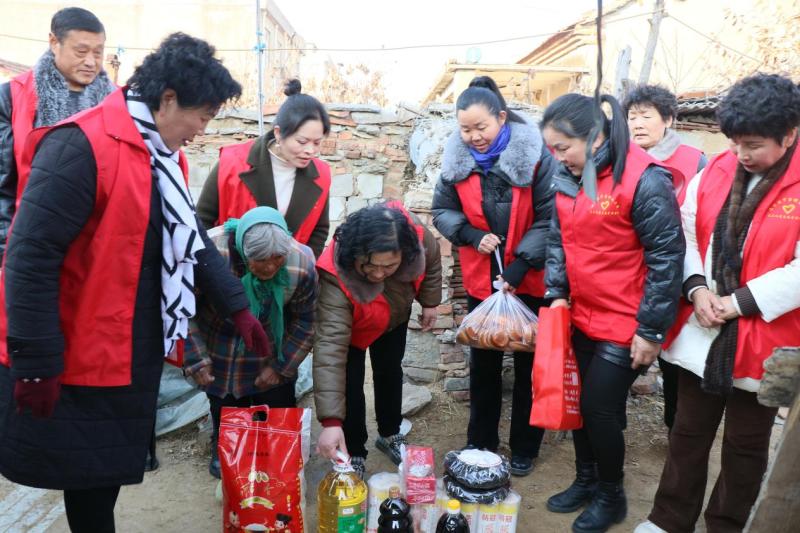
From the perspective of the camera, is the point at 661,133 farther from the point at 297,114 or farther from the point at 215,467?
the point at 215,467

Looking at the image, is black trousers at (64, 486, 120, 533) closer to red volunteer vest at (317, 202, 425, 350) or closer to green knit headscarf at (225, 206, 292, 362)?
green knit headscarf at (225, 206, 292, 362)

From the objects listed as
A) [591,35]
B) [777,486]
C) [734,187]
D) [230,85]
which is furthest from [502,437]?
[591,35]

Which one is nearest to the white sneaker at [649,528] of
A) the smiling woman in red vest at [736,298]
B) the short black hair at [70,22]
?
the smiling woman in red vest at [736,298]

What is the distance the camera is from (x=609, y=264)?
2600 millimetres

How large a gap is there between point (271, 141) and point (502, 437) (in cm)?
218

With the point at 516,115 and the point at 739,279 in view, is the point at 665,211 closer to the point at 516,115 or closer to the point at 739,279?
the point at 739,279

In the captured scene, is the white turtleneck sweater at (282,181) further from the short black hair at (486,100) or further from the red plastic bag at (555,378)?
the red plastic bag at (555,378)

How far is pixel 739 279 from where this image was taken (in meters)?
2.33

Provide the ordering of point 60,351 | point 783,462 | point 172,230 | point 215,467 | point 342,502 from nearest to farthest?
point 783,462 < point 60,351 < point 172,230 < point 342,502 < point 215,467

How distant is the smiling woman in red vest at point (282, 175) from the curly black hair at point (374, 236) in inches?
26.2

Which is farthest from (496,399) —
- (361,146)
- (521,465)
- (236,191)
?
(361,146)

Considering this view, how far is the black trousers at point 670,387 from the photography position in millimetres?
3398

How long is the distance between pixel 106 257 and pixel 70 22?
1.67 m

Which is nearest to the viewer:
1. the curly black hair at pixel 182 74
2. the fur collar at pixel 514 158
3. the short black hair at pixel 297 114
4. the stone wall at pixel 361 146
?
the curly black hair at pixel 182 74
